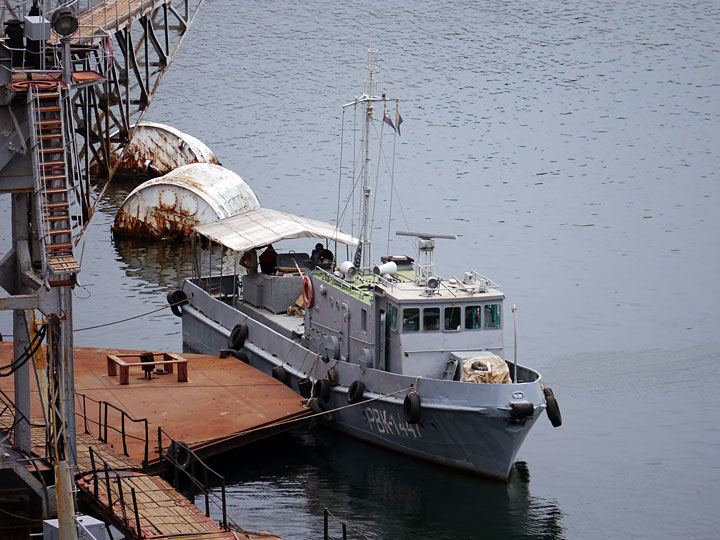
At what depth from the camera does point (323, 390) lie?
28.4 m

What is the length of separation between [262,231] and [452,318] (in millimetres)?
8819

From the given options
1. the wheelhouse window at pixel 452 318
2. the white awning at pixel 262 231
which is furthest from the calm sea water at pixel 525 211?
the white awning at pixel 262 231

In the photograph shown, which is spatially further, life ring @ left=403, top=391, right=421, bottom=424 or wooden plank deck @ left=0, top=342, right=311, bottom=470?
life ring @ left=403, top=391, right=421, bottom=424

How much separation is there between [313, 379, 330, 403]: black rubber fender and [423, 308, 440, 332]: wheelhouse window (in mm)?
3142

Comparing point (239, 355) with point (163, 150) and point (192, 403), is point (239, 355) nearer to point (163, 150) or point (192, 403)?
point (192, 403)

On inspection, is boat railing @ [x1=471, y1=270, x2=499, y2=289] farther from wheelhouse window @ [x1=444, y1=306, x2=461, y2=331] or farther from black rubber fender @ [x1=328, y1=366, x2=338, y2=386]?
black rubber fender @ [x1=328, y1=366, x2=338, y2=386]

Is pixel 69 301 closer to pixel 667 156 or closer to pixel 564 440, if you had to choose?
pixel 564 440

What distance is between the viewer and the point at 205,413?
90.0 feet

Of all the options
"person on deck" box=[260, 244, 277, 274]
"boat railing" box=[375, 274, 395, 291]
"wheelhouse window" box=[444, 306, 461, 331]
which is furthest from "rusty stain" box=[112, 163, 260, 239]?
"wheelhouse window" box=[444, 306, 461, 331]

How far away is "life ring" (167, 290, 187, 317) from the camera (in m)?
36.9

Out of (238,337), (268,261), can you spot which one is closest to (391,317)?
(238,337)

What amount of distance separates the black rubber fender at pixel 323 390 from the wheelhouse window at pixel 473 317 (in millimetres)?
3835

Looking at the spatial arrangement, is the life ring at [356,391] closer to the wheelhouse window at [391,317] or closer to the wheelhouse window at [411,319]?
the wheelhouse window at [391,317]

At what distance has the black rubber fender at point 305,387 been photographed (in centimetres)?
2906
